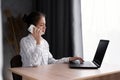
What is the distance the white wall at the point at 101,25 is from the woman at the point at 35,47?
1.82 ft

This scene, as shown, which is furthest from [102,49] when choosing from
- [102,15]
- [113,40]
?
[102,15]

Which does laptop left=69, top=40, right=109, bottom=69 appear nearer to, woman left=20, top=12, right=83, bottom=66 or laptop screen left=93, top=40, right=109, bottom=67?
laptop screen left=93, top=40, right=109, bottom=67

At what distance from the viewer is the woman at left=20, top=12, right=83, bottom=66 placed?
2.24m

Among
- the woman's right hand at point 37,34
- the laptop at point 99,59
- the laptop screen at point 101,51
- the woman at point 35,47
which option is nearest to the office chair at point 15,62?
the woman at point 35,47

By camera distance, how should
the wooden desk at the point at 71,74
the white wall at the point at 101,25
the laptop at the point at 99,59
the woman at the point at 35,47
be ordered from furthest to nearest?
1. the white wall at the point at 101,25
2. the woman at the point at 35,47
3. the laptop at the point at 99,59
4. the wooden desk at the point at 71,74

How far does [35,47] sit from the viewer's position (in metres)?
2.26

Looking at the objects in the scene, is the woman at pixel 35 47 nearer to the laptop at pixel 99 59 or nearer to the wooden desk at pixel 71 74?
the laptop at pixel 99 59

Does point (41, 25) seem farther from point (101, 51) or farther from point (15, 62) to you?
point (101, 51)

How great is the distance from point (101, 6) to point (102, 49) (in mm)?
795

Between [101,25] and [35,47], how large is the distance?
0.89 m

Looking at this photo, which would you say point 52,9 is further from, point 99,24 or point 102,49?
point 102,49

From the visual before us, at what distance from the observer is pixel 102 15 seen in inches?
106

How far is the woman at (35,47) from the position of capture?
7.34 feet

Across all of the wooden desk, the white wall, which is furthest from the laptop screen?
A: the white wall
